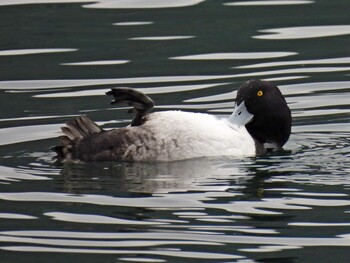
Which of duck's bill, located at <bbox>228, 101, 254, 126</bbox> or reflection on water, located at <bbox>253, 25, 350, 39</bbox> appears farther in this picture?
reflection on water, located at <bbox>253, 25, 350, 39</bbox>

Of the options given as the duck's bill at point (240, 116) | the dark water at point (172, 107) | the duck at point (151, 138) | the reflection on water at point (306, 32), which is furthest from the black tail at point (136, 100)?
the reflection on water at point (306, 32)

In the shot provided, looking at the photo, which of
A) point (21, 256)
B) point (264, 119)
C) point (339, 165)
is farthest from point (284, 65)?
point (21, 256)

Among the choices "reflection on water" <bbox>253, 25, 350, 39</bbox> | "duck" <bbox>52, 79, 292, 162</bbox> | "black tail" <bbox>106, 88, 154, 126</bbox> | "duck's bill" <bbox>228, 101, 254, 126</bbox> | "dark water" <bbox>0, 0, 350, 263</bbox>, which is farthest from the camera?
"reflection on water" <bbox>253, 25, 350, 39</bbox>

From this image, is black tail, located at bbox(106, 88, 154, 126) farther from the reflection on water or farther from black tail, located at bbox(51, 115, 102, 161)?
the reflection on water

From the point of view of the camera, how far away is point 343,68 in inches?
627

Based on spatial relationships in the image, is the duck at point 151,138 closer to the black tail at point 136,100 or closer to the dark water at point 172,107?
the black tail at point 136,100

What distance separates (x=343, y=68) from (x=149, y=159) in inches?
182

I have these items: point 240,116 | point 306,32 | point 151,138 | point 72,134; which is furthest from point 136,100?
point 306,32

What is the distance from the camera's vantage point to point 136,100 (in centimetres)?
1212

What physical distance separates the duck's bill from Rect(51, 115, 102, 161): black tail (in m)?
1.26

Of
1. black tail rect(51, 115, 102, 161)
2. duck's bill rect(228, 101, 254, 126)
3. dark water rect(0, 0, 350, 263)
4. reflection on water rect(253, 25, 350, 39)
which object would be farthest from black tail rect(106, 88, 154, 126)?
reflection on water rect(253, 25, 350, 39)

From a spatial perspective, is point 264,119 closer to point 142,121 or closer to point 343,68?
point 142,121

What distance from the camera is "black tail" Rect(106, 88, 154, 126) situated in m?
12.1

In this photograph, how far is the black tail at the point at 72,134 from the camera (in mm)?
Result: 12102
